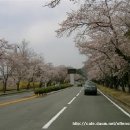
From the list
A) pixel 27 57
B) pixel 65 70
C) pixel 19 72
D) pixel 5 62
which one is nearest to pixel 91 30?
pixel 5 62

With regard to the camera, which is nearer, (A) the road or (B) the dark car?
(A) the road

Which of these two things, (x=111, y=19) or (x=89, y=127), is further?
(x=111, y=19)

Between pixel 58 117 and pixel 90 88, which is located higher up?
pixel 90 88

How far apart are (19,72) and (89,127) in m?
73.4

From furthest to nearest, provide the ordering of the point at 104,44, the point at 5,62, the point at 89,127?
the point at 5,62, the point at 104,44, the point at 89,127

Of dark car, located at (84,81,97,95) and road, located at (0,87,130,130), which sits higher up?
dark car, located at (84,81,97,95)

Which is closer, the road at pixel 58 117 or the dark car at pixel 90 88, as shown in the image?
the road at pixel 58 117

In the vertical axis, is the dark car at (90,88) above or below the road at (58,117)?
above

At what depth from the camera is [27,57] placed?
97250 millimetres

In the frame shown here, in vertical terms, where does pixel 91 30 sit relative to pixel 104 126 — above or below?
above

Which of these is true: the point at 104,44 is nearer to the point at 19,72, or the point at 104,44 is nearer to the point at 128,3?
the point at 128,3

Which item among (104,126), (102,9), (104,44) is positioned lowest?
(104,126)

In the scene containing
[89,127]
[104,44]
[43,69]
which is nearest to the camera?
[89,127]

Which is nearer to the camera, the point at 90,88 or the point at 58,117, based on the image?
the point at 58,117
